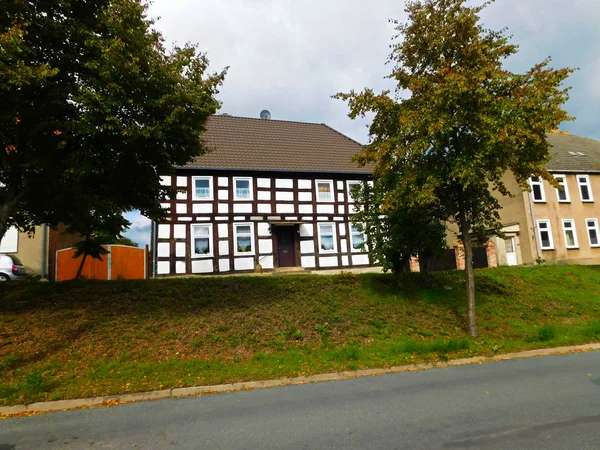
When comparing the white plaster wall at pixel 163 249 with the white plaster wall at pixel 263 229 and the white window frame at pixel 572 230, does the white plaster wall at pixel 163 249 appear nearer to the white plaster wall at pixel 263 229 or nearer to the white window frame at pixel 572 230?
the white plaster wall at pixel 263 229

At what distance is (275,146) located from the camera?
24.6 m

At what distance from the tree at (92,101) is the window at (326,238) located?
44.3ft

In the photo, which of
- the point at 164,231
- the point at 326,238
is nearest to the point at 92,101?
the point at 164,231

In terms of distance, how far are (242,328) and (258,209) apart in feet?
40.1

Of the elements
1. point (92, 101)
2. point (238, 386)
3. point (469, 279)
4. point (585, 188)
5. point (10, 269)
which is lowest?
point (238, 386)

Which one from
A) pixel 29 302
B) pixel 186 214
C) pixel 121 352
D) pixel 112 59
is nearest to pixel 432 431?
pixel 121 352

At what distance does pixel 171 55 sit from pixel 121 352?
22.1ft

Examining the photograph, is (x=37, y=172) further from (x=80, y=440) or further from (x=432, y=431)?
(x=432, y=431)

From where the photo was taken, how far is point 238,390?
22.9 feet

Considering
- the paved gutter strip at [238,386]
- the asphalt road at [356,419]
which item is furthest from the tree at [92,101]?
the asphalt road at [356,419]

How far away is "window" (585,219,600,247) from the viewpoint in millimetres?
27219

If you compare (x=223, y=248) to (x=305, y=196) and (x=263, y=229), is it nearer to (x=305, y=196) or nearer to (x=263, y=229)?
(x=263, y=229)

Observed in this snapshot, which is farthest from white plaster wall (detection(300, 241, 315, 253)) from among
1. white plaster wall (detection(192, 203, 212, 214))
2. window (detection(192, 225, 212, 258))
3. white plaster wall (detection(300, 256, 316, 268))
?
white plaster wall (detection(192, 203, 212, 214))

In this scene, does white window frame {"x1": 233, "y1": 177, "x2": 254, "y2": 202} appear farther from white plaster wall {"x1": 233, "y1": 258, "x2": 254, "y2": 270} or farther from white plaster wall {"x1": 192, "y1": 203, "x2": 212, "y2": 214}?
white plaster wall {"x1": 233, "y1": 258, "x2": 254, "y2": 270}
